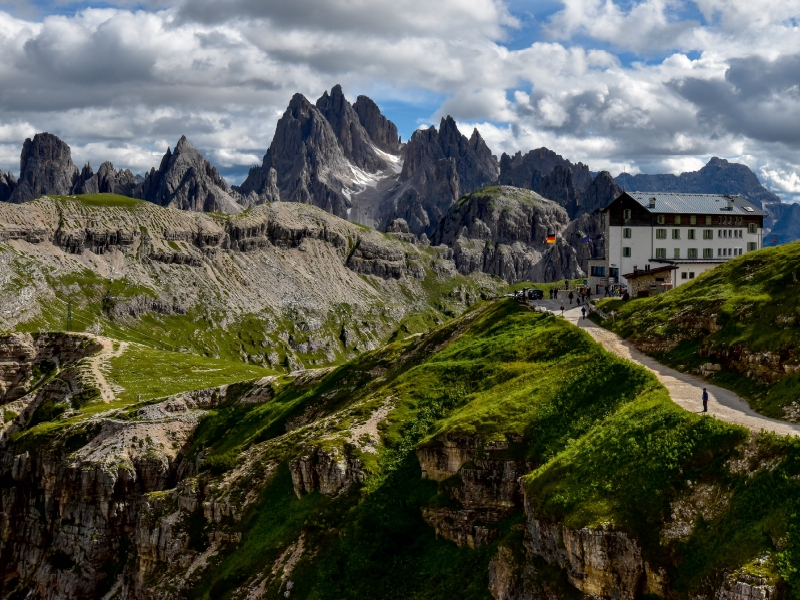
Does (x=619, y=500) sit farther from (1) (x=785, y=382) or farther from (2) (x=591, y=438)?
(1) (x=785, y=382)

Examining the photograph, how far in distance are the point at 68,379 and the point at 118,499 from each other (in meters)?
61.7

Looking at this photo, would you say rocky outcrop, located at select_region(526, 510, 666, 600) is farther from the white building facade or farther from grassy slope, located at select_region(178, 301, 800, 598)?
the white building facade

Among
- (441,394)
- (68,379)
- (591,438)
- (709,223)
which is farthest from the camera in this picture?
(68,379)

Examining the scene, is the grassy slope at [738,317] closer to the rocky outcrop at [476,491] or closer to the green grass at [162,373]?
the rocky outcrop at [476,491]

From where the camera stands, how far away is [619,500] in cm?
4497

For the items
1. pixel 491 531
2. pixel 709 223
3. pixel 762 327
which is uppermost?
pixel 709 223

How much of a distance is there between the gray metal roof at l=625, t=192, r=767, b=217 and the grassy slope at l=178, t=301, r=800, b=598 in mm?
37942

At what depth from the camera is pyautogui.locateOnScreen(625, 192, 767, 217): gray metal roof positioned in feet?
387

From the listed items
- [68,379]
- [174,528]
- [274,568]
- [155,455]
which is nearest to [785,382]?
[274,568]

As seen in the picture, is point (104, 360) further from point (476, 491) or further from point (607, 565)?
point (607, 565)

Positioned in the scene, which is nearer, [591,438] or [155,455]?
[591,438]

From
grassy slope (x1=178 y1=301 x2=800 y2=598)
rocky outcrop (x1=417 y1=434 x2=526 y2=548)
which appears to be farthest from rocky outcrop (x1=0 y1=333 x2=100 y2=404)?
rocky outcrop (x1=417 y1=434 x2=526 y2=548)

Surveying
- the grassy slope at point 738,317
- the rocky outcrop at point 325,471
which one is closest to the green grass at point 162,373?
the rocky outcrop at point 325,471

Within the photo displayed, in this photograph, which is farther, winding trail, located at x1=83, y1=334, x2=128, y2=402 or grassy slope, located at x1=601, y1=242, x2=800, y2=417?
winding trail, located at x1=83, y1=334, x2=128, y2=402
